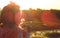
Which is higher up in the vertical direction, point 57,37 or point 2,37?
point 2,37

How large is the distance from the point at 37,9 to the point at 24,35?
4.12 meters

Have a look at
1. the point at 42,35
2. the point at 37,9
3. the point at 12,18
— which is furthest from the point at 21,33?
the point at 37,9

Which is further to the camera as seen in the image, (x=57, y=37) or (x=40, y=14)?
(x=40, y=14)

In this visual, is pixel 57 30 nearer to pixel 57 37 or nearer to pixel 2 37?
pixel 57 37

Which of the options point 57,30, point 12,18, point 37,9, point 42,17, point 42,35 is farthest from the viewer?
point 42,17

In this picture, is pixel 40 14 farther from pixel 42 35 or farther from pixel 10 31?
pixel 10 31

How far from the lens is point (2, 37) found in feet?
5.56

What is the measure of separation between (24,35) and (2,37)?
196 millimetres

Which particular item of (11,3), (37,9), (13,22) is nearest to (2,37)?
(13,22)

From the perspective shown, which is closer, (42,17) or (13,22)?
(13,22)

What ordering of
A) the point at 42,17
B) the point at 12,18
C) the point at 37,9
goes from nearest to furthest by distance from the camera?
the point at 12,18, the point at 37,9, the point at 42,17

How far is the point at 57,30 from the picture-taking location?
4938mm

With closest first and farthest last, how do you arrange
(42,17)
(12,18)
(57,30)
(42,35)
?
1. (12,18)
2. (42,35)
3. (57,30)
4. (42,17)

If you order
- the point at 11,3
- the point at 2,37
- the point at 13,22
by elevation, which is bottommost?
the point at 2,37
